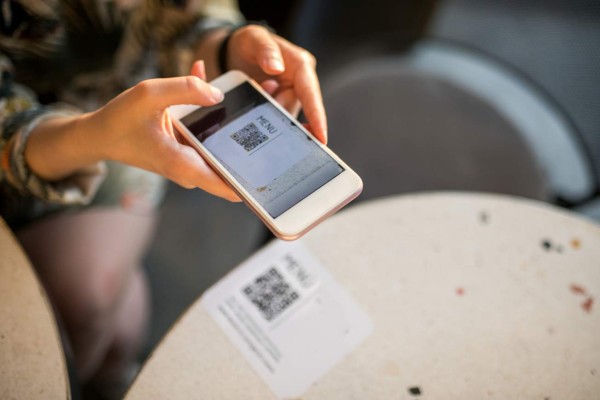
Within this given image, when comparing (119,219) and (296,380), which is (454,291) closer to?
(296,380)

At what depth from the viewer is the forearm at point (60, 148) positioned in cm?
70

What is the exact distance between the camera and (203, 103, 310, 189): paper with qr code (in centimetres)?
65

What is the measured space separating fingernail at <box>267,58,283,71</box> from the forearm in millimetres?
259

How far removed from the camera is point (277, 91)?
778mm

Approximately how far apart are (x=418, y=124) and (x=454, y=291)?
0.50 m

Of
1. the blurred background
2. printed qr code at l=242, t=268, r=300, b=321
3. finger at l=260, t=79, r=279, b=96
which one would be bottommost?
printed qr code at l=242, t=268, r=300, b=321

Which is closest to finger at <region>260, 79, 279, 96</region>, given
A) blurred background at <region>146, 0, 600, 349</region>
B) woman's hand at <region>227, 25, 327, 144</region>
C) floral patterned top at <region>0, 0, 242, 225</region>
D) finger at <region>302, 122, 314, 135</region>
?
woman's hand at <region>227, 25, 327, 144</region>

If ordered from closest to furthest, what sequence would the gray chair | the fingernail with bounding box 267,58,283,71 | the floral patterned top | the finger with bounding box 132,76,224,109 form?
the finger with bounding box 132,76,224,109, the fingernail with bounding box 267,58,283,71, the floral patterned top, the gray chair

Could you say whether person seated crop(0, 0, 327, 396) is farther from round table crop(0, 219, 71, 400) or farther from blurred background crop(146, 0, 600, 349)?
blurred background crop(146, 0, 600, 349)

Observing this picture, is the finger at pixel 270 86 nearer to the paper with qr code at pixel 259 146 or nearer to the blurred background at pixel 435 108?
the paper with qr code at pixel 259 146

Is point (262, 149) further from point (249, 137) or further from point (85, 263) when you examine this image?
point (85, 263)

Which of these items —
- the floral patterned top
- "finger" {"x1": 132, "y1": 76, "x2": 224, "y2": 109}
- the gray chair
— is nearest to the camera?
"finger" {"x1": 132, "y1": 76, "x2": 224, "y2": 109}

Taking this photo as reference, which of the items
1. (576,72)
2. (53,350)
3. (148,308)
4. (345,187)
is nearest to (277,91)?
(345,187)

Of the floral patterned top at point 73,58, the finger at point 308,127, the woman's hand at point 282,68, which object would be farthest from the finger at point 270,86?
the floral patterned top at point 73,58
